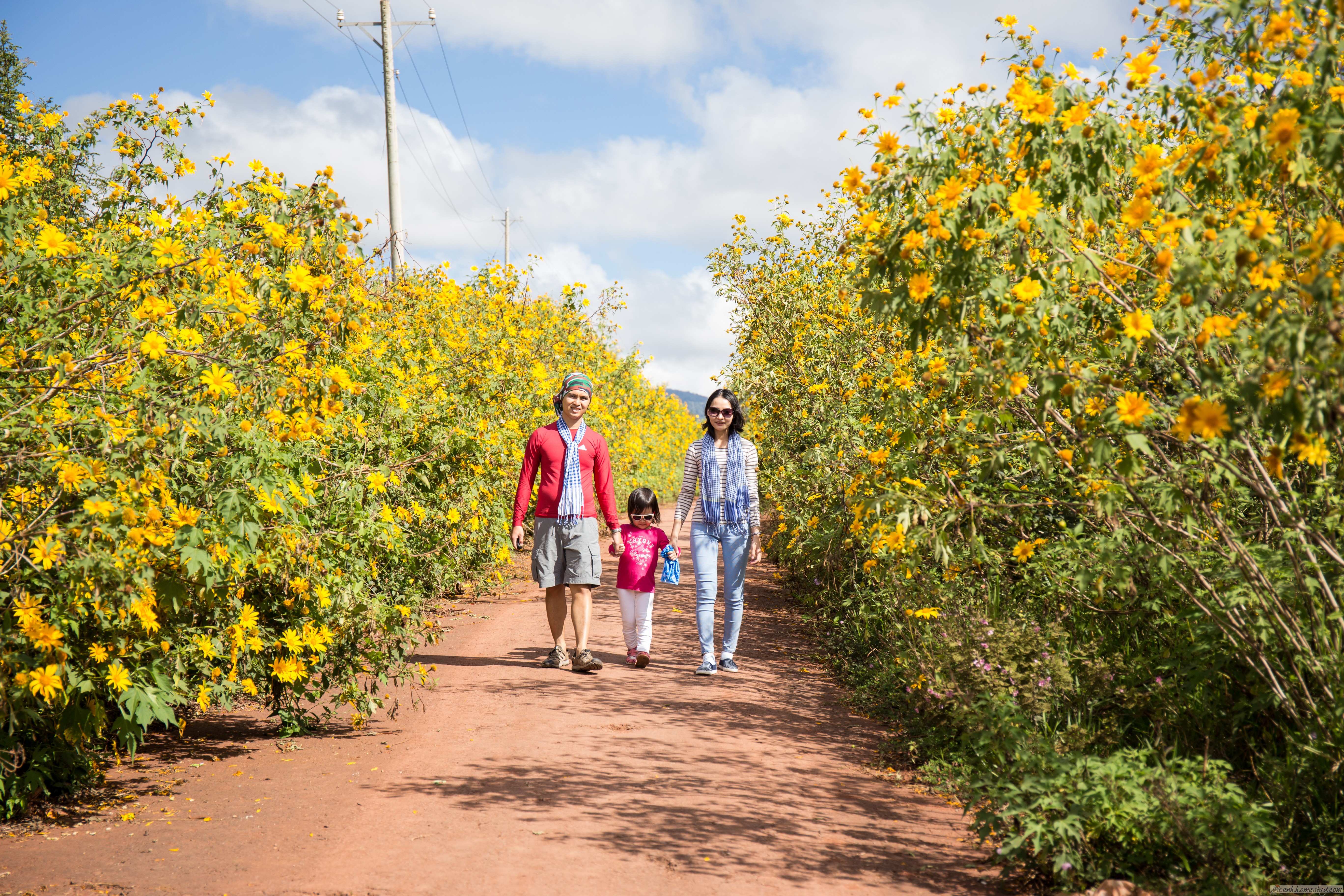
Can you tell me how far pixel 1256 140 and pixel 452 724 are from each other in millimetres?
4335

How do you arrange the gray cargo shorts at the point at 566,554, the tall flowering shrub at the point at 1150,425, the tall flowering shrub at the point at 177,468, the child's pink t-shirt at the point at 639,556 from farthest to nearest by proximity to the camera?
the child's pink t-shirt at the point at 639,556 < the gray cargo shorts at the point at 566,554 < the tall flowering shrub at the point at 177,468 < the tall flowering shrub at the point at 1150,425

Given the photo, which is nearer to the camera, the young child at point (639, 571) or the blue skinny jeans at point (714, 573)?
the blue skinny jeans at point (714, 573)

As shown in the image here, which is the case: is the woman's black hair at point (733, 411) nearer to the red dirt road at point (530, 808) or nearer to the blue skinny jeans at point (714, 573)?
the blue skinny jeans at point (714, 573)

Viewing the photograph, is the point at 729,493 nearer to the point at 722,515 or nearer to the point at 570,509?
the point at 722,515

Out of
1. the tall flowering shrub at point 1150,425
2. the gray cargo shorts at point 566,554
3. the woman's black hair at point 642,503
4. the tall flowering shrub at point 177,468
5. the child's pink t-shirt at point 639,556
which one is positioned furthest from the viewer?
the woman's black hair at point 642,503

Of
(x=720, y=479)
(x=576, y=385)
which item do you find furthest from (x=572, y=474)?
(x=720, y=479)

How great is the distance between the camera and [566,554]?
6.05m

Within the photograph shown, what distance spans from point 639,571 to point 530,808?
2711mm

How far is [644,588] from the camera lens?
6.32 meters

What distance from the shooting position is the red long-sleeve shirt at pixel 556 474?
6.11 meters

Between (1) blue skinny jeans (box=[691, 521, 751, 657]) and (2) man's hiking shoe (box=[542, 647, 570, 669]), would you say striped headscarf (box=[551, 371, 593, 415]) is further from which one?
(2) man's hiking shoe (box=[542, 647, 570, 669])

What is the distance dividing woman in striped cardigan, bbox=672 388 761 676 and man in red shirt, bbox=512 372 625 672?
0.55 metres

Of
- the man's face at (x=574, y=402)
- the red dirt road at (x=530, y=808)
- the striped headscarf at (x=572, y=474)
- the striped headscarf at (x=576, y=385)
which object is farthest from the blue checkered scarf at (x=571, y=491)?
the red dirt road at (x=530, y=808)

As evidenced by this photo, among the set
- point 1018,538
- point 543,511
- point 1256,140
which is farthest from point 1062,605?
point 543,511
